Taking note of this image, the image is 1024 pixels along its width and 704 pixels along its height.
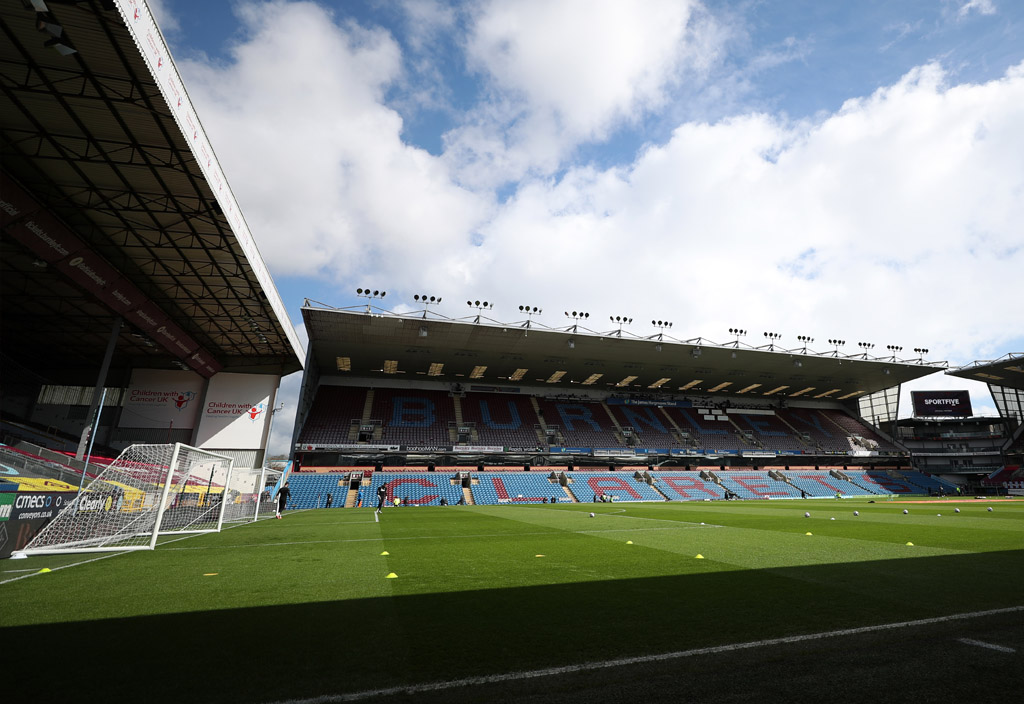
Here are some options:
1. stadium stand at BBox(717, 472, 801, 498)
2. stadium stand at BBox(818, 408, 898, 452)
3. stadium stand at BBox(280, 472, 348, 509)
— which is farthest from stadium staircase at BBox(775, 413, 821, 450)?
stadium stand at BBox(280, 472, 348, 509)

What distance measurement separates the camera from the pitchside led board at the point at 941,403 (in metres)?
51.0

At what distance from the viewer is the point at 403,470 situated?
38312mm

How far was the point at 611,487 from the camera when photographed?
37844 millimetres

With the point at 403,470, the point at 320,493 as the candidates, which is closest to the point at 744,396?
the point at 403,470

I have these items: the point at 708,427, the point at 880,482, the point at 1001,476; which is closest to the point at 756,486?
the point at 708,427

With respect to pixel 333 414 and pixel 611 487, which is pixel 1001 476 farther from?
pixel 333 414

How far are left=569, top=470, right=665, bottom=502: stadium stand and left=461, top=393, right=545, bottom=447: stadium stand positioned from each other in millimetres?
5062

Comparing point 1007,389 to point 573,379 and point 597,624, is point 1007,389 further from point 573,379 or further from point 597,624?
point 597,624

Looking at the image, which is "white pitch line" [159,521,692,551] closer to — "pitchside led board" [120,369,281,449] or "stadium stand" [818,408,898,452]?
"pitchside led board" [120,369,281,449]

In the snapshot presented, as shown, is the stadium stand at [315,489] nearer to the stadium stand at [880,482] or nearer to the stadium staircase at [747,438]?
the stadium staircase at [747,438]

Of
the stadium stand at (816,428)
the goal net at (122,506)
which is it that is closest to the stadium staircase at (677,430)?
the stadium stand at (816,428)

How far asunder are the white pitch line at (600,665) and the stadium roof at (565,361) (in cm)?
3071

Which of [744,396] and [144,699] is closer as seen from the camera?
[144,699]

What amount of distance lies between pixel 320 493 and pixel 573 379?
25.5 meters
